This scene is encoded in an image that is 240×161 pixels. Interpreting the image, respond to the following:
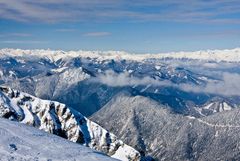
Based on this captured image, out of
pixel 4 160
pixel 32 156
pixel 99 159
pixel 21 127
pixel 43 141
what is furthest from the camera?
pixel 21 127

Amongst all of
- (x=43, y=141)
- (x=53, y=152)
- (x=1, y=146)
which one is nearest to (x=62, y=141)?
(x=43, y=141)

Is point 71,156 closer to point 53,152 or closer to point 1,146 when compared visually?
point 53,152

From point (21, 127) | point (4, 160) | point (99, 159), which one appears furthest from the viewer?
point (21, 127)

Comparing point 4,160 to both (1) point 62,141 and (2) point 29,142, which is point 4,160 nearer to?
(2) point 29,142

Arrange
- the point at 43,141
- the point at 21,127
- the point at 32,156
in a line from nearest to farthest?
the point at 32,156
the point at 43,141
the point at 21,127

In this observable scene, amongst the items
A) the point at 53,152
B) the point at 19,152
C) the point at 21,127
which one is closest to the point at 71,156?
the point at 53,152

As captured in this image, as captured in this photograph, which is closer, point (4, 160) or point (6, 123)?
point (4, 160)
